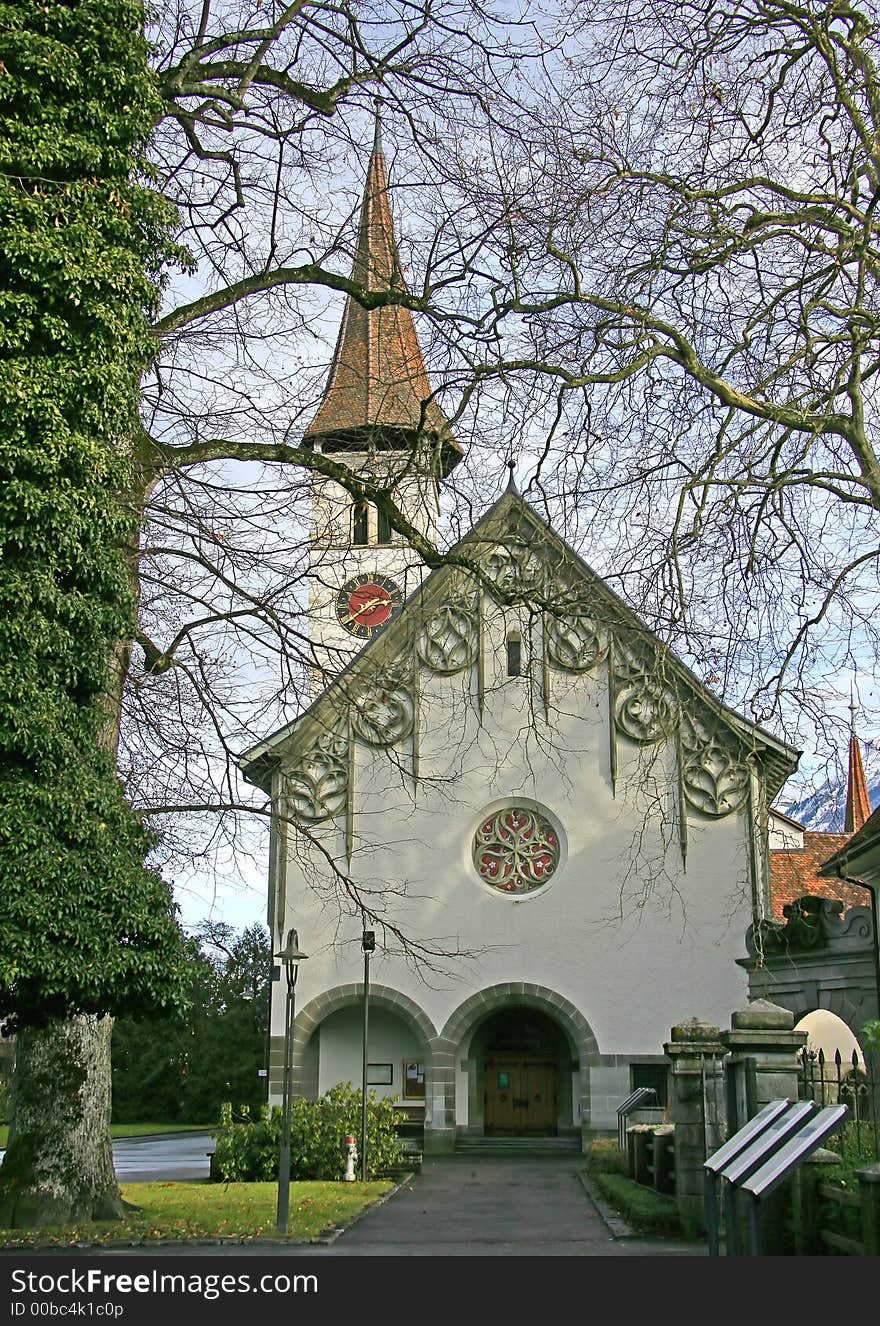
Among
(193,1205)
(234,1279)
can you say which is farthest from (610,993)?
(234,1279)

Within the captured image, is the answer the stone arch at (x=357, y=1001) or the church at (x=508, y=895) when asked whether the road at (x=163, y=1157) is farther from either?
the stone arch at (x=357, y=1001)

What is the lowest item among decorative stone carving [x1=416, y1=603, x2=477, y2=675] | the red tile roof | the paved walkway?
the paved walkway

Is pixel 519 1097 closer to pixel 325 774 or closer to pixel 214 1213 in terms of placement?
pixel 325 774

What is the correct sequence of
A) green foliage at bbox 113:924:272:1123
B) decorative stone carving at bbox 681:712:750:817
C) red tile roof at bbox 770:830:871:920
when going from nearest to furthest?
decorative stone carving at bbox 681:712:750:817
red tile roof at bbox 770:830:871:920
green foliage at bbox 113:924:272:1123

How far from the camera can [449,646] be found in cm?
3047

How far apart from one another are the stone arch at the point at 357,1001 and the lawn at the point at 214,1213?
7.93 meters

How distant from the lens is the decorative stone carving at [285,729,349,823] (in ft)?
97.7

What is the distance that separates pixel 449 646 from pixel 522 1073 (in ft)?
30.1

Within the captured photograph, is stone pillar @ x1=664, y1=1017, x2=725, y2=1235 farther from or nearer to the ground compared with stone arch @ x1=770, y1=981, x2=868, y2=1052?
nearer to the ground

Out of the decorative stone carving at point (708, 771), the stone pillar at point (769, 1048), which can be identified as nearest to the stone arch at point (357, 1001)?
the decorative stone carving at point (708, 771)

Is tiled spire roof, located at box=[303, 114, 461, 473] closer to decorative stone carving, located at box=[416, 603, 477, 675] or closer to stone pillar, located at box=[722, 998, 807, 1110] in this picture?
stone pillar, located at box=[722, 998, 807, 1110]

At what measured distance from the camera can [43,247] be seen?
1062 cm

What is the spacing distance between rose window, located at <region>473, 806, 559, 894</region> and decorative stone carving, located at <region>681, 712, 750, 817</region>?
120 inches

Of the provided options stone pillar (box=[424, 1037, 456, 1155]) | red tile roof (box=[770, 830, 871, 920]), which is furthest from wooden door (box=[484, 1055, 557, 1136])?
red tile roof (box=[770, 830, 871, 920])
